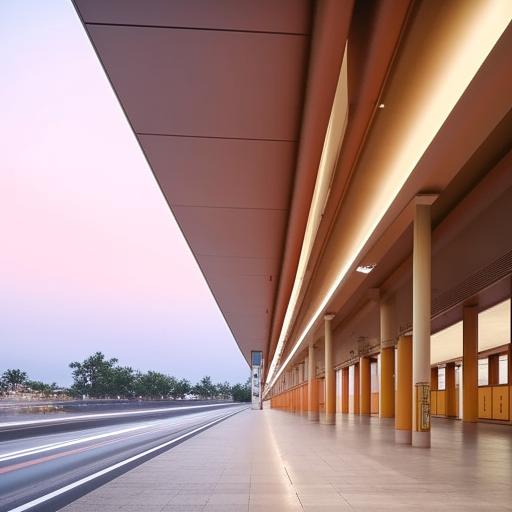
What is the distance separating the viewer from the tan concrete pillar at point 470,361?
27031 mm

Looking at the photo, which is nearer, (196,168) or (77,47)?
(77,47)

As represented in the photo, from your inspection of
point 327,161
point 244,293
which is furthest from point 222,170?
point 244,293

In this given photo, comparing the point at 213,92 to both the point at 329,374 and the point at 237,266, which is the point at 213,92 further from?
the point at 329,374

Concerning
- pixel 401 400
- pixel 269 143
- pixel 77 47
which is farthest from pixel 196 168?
pixel 401 400

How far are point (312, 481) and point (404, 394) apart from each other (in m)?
11.0

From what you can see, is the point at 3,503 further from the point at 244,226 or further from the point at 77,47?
the point at 244,226

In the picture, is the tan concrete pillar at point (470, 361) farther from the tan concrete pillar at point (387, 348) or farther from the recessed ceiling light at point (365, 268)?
the recessed ceiling light at point (365, 268)

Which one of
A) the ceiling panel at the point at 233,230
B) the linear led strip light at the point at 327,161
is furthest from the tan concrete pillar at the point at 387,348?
the ceiling panel at the point at 233,230

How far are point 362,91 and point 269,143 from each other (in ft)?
9.98

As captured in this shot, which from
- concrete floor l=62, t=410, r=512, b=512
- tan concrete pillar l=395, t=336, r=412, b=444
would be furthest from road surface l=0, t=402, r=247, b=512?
tan concrete pillar l=395, t=336, r=412, b=444

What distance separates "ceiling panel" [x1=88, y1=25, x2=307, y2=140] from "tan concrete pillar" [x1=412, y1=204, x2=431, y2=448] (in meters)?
4.38

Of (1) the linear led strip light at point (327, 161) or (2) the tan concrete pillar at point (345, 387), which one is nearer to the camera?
(1) the linear led strip light at point (327, 161)

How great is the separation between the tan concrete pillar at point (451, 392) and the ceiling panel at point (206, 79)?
94.4ft

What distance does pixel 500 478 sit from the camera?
934cm
